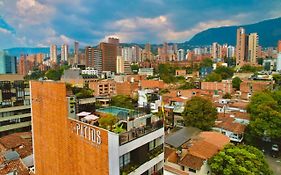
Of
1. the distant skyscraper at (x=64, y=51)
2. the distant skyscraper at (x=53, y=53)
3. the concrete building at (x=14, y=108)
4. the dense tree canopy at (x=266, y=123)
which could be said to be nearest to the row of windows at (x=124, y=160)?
the dense tree canopy at (x=266, y=123)

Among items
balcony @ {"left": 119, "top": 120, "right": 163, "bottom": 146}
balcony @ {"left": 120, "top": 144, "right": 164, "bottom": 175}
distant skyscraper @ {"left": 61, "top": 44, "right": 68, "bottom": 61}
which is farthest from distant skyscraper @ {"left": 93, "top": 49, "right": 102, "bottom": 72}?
balcony @ {"left": 119, "top": 120, "right": 163, "bottom": 146}

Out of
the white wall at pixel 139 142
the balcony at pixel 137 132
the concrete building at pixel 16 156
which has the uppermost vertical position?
the balcony at pixel 137 132

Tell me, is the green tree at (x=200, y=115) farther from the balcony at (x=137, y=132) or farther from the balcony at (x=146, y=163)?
the balcony at (x=137, y=132)

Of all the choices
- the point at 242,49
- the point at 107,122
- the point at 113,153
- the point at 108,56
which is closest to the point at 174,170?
the point at 107,122

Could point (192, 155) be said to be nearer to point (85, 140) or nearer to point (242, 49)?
point (85, 140)

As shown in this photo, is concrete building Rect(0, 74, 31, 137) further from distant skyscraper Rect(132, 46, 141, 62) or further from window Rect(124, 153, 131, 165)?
distant skyscraper Rect(132, 46, 141, 62)

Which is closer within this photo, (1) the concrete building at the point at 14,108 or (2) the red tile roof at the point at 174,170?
(2) the red tile roof at the point at 174,170

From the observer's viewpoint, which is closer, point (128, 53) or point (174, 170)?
point (174, 170)
